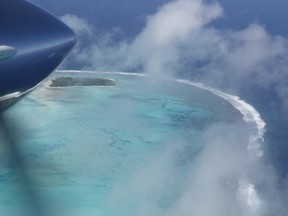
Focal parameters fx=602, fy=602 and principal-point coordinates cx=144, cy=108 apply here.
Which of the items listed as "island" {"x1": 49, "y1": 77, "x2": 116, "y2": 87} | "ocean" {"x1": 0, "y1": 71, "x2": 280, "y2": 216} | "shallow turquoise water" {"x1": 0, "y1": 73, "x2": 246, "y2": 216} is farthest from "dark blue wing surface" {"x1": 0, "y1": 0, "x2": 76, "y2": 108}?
"island" {"x1": 49, "y1": 77, "x2": 116, "y2": 87}

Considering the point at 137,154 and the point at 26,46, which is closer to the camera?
the point at 26,46

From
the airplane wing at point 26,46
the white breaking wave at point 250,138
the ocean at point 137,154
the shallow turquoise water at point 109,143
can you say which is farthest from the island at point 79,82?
the airplane wing at point 26,46

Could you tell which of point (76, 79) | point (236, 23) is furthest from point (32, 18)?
point (236, 23)

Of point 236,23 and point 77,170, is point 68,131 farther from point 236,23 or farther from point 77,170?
point 236,23

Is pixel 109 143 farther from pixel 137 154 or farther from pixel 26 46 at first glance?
pixel 26 46

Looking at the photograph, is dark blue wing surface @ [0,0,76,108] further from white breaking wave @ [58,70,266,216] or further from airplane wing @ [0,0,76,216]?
white breaking wave @ [58,70,266,216]

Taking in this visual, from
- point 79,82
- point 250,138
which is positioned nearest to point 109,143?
point 250,138

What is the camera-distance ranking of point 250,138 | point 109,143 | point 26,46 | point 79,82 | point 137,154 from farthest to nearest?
point 79,82
point 250,138
point 109,143
point 137,154
point 26,46
